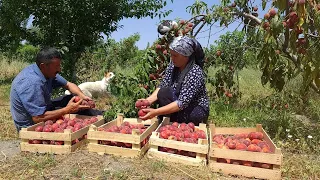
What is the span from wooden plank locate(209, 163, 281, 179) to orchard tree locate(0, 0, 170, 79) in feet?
15.5

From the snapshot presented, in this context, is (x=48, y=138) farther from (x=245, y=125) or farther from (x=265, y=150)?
(x=245, y=125)

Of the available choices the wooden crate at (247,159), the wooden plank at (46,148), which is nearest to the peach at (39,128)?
the wooden plank at (46,148)

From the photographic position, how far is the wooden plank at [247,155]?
2.61 m

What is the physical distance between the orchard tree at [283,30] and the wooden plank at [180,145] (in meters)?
1.41

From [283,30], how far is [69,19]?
4722 mm

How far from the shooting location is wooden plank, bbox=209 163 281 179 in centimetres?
266

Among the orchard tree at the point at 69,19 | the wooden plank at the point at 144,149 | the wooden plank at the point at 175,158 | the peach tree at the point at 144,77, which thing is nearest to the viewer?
the wooden plank at the point at 175,158

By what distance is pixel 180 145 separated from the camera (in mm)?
2879

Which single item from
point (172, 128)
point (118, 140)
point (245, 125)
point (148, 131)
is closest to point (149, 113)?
point (148, 131)

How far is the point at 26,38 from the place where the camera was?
765 cm

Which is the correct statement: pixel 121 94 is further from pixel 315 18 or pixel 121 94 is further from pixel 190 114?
pixel 315 18

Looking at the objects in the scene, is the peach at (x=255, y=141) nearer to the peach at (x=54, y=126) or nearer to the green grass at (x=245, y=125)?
the green grass at (x=245, y=125)

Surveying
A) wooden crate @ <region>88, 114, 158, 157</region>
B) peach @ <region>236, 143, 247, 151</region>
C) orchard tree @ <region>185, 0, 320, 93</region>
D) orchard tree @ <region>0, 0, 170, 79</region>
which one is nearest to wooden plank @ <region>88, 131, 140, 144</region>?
wooden crate @ <region>88, 114, 158, 157</region>

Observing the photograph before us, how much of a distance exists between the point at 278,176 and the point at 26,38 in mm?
6711
